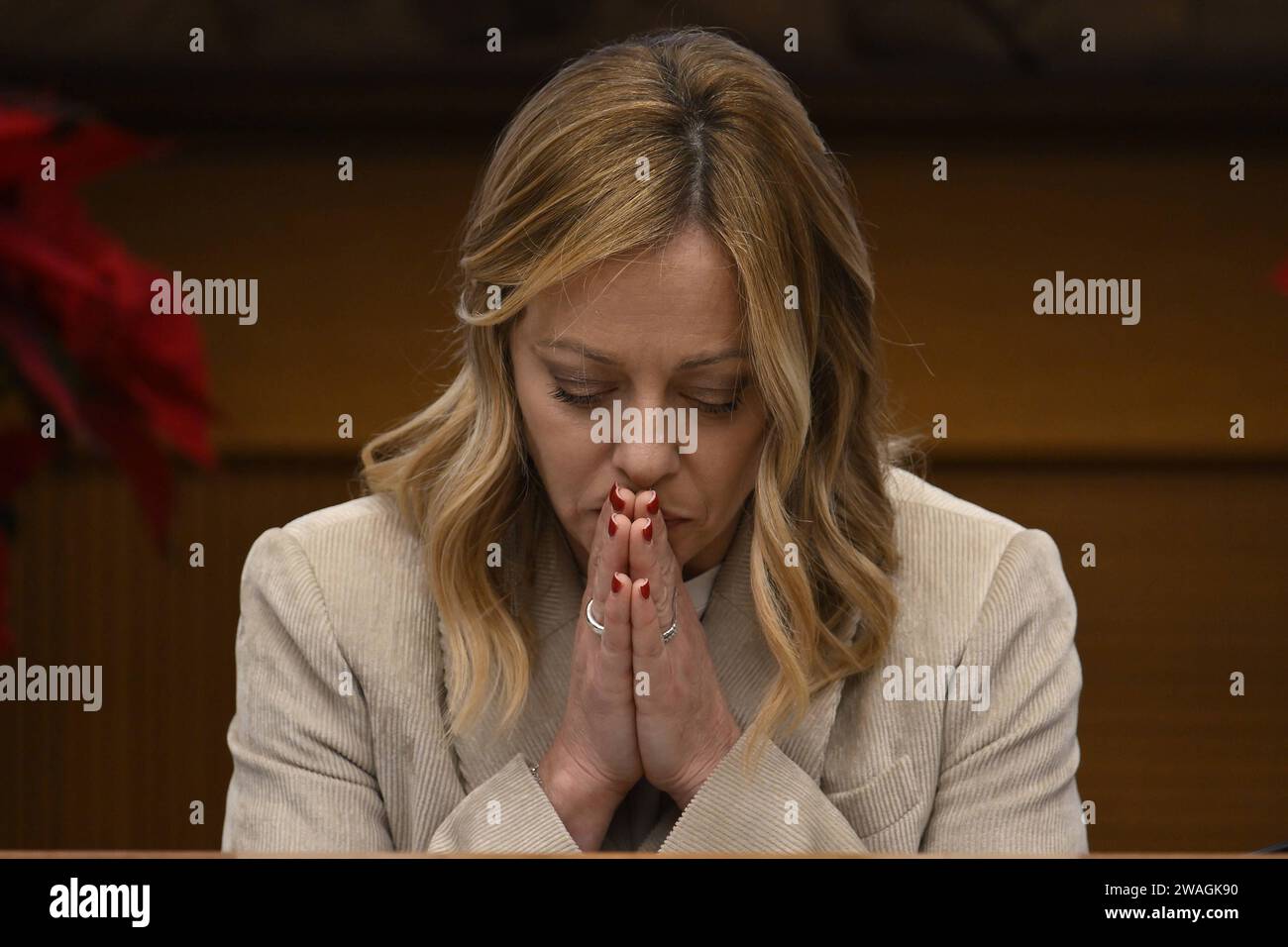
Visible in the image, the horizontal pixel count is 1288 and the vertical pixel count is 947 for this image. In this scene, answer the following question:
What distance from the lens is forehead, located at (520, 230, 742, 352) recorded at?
1.22 m

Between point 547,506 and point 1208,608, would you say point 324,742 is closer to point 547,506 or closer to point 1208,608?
point 547,506

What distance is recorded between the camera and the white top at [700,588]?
4.54 ft

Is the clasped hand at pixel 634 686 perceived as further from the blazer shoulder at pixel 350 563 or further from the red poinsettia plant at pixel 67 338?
the red poinsettia plant at pixel 67 338

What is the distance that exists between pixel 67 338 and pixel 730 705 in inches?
30.5

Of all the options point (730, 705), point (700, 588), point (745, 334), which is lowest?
point (730, 705)

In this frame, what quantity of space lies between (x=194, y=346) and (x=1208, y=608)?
95 centimetres

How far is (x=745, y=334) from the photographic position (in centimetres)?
124

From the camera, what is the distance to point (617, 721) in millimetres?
1257
